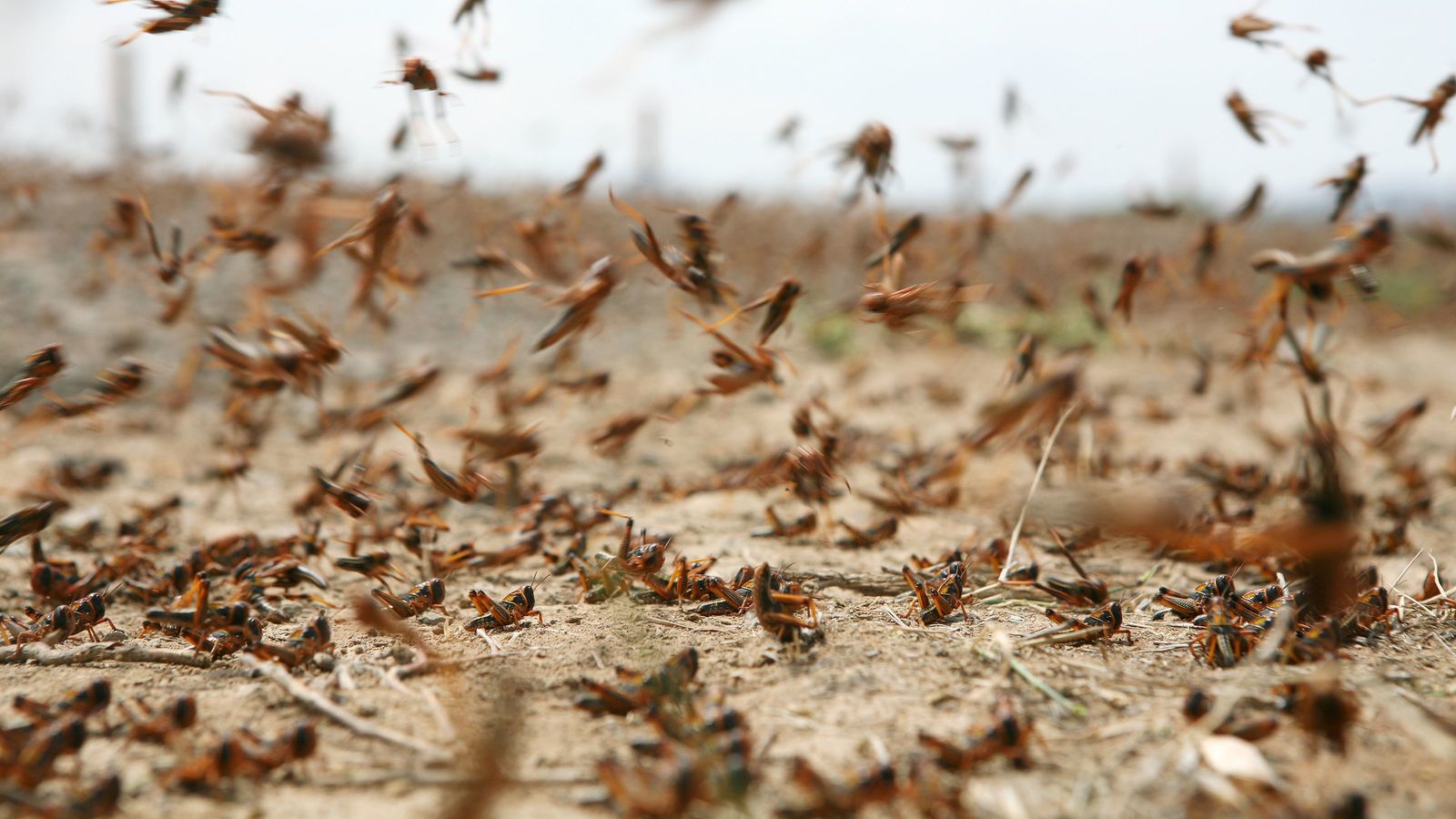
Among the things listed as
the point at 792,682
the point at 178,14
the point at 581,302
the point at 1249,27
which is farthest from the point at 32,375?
the point at 1249,27

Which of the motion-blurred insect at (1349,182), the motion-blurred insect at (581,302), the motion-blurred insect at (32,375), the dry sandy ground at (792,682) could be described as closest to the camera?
the dry sandy ground at (792,682)

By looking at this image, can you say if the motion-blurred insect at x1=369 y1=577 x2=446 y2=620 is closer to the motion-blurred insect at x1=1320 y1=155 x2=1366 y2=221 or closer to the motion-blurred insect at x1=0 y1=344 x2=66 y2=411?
the motion-blurred insect at x1=0 y1=344 x2=66 y2=411

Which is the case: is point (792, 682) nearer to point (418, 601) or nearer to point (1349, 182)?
point (418, 601)

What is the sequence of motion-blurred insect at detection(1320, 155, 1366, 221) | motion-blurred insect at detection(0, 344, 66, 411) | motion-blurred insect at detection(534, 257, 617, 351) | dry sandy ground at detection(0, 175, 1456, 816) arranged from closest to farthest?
dry sandy ground at detection(0, 175, 1456, 816), motion-blurred insect at detection(534, 257, 617, 351), motion-blurred insect at detection(0, 344, 66, 411), motion-blurred insect at detection(1320, 155, 1366, 221)

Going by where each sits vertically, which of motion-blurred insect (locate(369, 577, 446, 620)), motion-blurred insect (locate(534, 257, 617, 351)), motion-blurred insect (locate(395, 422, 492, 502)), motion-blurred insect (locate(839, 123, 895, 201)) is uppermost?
motion-blurred insect (locate(839, 123, 895, 201))

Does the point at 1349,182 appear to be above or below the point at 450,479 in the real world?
above

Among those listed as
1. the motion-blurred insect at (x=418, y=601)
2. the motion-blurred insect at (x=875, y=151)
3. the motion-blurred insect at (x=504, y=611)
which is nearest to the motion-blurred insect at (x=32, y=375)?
the motion-blurred insect at (x=418, y=601)

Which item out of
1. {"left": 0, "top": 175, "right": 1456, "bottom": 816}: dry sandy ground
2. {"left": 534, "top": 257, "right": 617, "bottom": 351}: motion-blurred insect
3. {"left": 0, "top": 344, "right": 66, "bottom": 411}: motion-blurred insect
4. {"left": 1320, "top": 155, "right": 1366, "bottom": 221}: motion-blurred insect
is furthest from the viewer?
{"left": 1320, "top": 155, "right": 1366, "bottom": 221}: motion-blurred insect

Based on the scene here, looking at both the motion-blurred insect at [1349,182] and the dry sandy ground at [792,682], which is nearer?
the dry sandy ground at [792,682]

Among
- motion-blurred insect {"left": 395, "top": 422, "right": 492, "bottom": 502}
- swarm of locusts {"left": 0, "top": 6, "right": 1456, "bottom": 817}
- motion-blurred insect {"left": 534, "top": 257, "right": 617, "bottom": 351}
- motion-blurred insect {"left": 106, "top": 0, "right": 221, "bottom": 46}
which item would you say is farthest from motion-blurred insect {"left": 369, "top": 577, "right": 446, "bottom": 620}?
motion-blurred insect {"left": 106, "top": 0, "right": 221, "bottom": 46}

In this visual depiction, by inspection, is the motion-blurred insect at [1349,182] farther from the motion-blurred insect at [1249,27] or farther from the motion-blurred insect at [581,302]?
the motion-blurred insect at [581,302]

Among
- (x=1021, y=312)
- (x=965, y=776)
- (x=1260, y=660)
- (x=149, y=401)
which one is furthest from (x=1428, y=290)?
(x=149, y=401)

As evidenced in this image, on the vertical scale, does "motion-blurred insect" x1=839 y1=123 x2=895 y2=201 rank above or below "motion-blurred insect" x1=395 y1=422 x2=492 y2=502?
above
